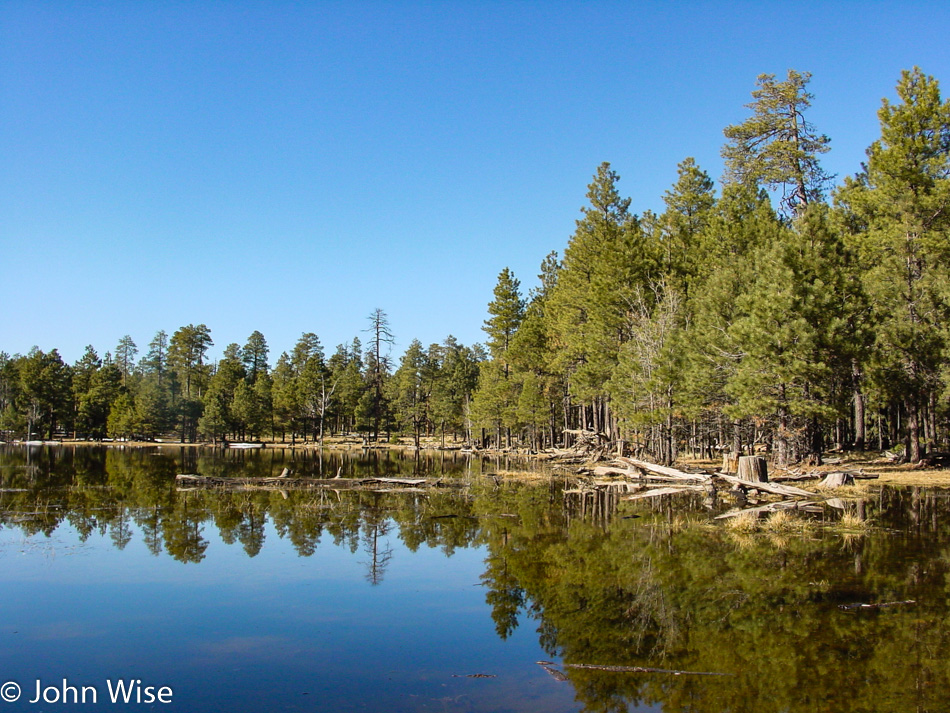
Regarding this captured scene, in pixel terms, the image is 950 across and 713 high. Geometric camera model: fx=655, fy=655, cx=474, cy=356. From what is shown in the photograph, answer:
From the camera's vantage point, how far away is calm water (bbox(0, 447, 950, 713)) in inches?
299

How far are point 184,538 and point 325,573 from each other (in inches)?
233

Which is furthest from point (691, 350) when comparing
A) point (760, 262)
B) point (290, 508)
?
point (290, 508)

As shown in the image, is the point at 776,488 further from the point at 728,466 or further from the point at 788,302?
the point at 788,302

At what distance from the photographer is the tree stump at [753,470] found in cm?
2314

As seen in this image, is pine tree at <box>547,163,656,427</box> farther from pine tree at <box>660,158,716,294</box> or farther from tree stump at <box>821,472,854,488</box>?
tree stump at <box>821,472,854,488</box>

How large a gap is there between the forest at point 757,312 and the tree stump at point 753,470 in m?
5.52

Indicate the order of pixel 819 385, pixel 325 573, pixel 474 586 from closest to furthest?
1. pixel 474 586
2. pixel 325 573
3. pixel 819 385

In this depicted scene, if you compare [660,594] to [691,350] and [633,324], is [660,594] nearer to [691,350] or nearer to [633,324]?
[691,350]

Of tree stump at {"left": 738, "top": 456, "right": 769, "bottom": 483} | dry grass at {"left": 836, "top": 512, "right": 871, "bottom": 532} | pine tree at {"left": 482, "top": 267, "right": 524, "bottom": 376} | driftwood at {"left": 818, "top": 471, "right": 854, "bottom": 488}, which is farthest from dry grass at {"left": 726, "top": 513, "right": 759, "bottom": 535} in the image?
pine tree at {"left": 482, "top": 267, "right": 524, "bottom": 376}

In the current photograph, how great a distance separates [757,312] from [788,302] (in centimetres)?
138

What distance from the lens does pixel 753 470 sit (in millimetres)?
23203

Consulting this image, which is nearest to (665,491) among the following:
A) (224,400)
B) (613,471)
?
(613,471)

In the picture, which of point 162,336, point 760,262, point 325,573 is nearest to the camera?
point 325,573

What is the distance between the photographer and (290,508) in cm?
2319
